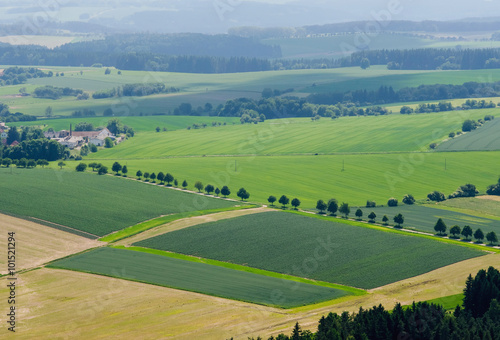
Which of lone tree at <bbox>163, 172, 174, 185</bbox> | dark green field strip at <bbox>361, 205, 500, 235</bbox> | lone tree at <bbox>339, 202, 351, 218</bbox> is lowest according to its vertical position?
dark green field strip at <bbox>361, 205, 500, 235</bbox>

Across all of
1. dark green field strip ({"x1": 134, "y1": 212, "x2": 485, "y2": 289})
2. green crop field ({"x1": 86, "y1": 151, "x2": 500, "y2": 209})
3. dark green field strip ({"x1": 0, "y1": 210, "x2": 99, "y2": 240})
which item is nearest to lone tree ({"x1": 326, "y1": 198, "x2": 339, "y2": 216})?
green crop field ({"x1": 86, "y1": 151, "x2": 500, "y2": 209})

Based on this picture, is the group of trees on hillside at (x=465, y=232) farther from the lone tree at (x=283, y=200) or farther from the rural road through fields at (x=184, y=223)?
the rural road through fields at (x=184, y=223)

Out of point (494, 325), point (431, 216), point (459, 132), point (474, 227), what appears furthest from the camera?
point (459, 132)

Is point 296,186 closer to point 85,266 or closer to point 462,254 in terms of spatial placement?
point 462,254

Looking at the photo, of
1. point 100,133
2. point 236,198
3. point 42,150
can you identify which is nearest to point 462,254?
point 236,198

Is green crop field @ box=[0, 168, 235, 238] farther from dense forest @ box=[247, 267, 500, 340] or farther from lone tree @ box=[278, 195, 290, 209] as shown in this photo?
dense forest @ box=[247, 267, 500, 340]

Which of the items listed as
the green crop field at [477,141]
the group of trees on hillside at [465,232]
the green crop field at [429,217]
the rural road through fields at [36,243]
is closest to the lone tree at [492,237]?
the group of trees on hillside at [465,232]
